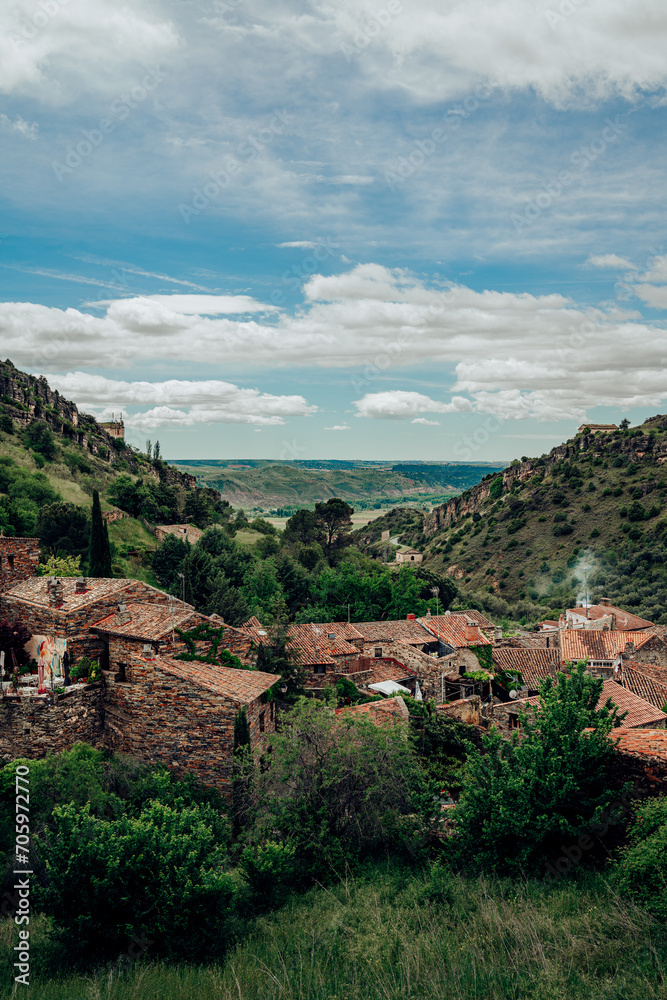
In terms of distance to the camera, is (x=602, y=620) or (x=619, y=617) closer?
(x=602, y=620)

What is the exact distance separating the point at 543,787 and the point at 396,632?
26922mm

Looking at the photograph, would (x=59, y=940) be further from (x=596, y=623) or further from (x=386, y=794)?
(x=596, y=623)

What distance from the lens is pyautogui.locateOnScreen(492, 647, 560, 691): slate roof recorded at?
120 ft

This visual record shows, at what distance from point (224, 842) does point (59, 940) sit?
4822 millimetres

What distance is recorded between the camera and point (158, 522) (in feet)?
225

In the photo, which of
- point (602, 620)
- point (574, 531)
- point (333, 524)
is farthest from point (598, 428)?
point (602, 620)

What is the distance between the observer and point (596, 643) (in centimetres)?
3838

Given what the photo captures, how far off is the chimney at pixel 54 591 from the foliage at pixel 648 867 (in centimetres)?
1795

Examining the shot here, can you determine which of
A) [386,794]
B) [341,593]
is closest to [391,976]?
[386,794]

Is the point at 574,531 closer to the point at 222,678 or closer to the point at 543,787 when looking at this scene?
the point at 222,678

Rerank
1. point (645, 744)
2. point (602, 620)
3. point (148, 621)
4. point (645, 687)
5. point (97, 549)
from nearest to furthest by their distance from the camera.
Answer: point (645, 744)
point (148, 621)
point (645, 687)
point (97, 549)
point (602, 620)

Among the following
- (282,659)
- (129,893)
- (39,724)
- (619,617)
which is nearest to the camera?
(129,893)

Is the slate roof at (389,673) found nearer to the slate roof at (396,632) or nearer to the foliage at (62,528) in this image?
the slate roof at (396,632)

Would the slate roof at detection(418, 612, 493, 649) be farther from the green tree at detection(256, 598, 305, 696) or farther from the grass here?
the grass
